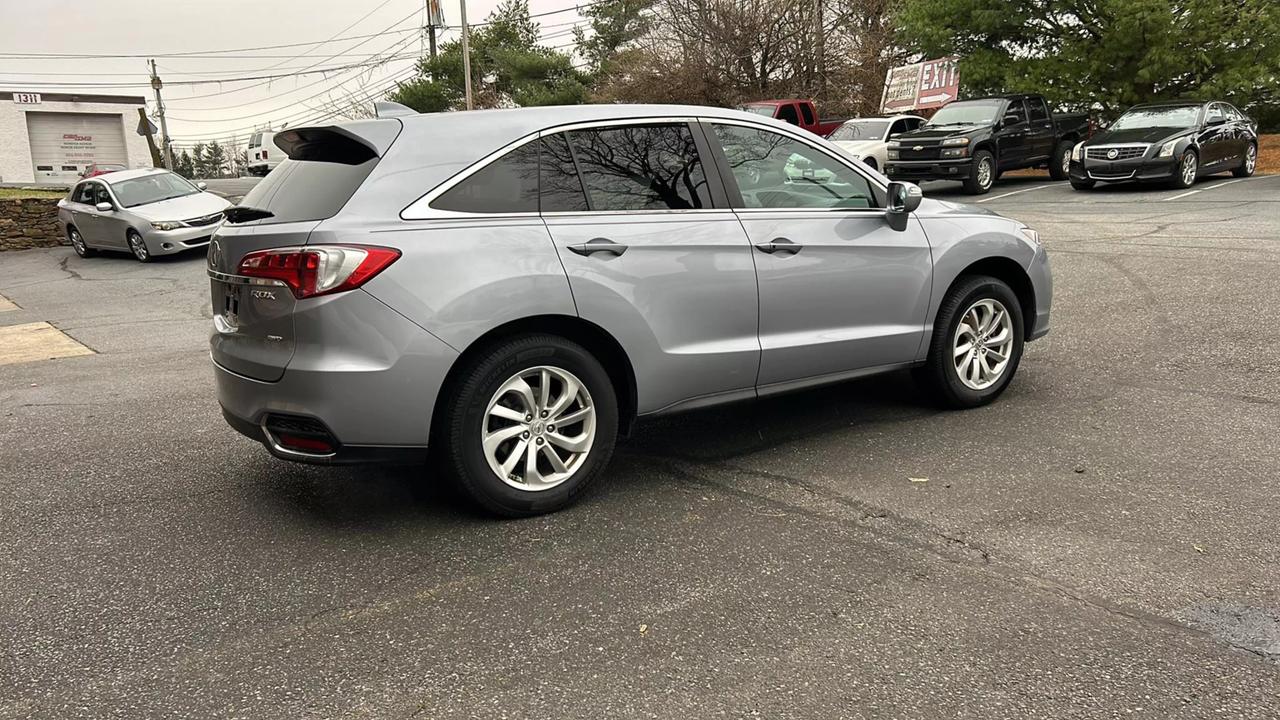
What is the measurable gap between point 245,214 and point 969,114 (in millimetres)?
18703

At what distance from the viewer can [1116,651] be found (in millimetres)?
2945

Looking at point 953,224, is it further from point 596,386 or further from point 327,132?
point 327,132

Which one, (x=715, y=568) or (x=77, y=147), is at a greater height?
(x=77, y=147)

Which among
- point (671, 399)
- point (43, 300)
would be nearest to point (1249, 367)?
point (671, 399)

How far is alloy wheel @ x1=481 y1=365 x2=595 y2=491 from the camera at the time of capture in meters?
3.97

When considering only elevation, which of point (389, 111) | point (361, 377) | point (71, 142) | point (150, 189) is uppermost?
point (71, 142)

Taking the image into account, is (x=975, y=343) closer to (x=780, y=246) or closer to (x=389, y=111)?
(x=780, y=246)

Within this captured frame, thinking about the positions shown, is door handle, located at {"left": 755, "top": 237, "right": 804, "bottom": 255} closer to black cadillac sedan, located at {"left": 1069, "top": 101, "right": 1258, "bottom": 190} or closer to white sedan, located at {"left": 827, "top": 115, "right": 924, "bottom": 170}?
black cadillac sedan, located at {"left": 1069, "top": 101, "right": 1258, "bottom": 190}

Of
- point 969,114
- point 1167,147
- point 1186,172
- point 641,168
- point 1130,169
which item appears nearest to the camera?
point 641,168

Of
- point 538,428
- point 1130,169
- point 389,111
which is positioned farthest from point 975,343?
point 1130,169

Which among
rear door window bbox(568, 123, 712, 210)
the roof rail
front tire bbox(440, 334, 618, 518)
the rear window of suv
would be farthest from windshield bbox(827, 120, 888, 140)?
the rear window of suv

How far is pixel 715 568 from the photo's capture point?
3586mm

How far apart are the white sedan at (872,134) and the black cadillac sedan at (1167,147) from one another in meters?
3.84

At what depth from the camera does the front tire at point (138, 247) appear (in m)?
16.7
